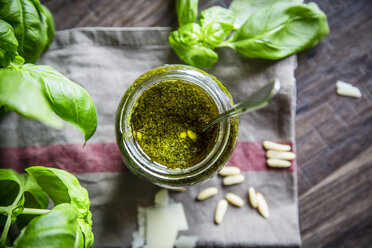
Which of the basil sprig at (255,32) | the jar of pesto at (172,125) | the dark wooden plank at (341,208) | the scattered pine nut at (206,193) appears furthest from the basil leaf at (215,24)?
the dark wooden plank at (341,208)

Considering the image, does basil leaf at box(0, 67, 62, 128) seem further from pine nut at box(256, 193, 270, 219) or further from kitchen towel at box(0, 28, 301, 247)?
pine nut at box(256, 193, 270, 219)

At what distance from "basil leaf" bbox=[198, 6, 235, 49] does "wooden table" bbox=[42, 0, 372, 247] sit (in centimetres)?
22

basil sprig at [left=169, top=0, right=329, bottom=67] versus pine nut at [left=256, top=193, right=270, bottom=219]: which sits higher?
basil sprig at [left=169, top=0, right=329, bottom=67]

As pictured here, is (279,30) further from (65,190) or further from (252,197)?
(65,190)

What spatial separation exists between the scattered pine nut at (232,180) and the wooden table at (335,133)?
162 millimetres

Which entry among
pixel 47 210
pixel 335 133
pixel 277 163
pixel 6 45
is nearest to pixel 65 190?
pixel 47 210

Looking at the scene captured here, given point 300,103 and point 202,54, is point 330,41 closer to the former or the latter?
point 300,103

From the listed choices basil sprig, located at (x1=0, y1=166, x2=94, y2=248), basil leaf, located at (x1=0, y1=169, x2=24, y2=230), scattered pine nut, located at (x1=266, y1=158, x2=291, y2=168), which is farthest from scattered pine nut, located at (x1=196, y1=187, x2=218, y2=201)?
basil leaf, located at (x1=0, y1=169, x2=24, y2=230)

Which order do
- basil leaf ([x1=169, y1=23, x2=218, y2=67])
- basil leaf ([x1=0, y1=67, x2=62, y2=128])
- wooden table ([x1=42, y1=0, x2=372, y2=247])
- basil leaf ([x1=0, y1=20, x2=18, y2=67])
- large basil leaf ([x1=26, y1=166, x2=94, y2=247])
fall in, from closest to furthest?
basil leaf ([x1=0, y1=67, x2=62, y2=128]) < basil leaf ([x1=0, y1=20, x2=18, y2=67]) < large basil leaf ([x1=26, y1=166, x2=94, y2=247]) < basil leaf ([x1=169, y1=23, x2=218, y2=67]) < wooden table ([x1=42, y1=0, x2=372, y2=247])

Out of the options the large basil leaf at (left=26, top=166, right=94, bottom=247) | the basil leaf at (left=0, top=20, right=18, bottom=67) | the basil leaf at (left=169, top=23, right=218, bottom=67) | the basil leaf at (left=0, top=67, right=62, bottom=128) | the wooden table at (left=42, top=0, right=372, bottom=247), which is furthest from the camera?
the wooden table at (left=42, top=0, right=372, bottom=247)

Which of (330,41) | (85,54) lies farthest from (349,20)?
(85,54)

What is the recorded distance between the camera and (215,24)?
29.9 inches

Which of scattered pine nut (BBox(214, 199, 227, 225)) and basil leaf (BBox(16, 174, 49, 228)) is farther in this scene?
scattered pine nut (BBox(214, 199, 227, 225))

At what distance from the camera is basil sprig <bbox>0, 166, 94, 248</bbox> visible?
52 centimetres
